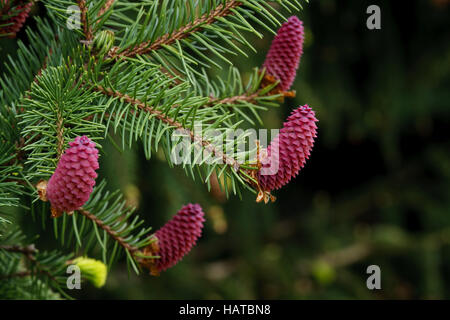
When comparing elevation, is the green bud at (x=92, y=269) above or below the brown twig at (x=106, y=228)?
below

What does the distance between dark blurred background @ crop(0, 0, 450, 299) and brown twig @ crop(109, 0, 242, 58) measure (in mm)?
903

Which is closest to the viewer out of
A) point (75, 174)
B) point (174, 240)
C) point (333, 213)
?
point (75, 174)

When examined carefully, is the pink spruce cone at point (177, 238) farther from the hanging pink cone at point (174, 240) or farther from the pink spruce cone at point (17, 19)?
the pink spruce cone at point (17, 19)

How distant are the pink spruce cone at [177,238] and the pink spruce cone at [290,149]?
0.35ft

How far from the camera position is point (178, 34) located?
19.5 inches

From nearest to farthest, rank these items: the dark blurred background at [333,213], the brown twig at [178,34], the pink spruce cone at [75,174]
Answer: the pink spruce cone at [75,174] → the brown twig at [178,34] → the dark blurred background at [333,213]

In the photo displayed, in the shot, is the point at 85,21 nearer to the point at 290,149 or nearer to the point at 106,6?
the point at 106,6

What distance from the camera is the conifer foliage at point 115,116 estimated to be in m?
0.43

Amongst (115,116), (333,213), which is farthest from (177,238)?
(333,213)

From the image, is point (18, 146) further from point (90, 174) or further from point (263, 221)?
point (263, 221)

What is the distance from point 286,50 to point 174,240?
0.25 m

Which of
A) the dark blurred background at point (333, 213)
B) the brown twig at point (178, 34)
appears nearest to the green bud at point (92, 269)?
the brown twig at point (178, 34)

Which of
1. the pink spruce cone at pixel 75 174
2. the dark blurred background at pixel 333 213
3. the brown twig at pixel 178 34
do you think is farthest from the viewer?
the dark blurred background at pixel 333 213

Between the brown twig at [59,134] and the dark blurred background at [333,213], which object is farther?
the dark blurred background at [333,213]
